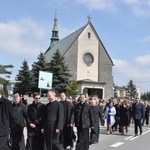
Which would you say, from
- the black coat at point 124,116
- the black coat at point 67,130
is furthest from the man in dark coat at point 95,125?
the black coat at point 124,116

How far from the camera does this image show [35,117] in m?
8.36

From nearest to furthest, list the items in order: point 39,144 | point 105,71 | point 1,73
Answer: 1. point 39,144
2. point 1,73
3. point 105,71

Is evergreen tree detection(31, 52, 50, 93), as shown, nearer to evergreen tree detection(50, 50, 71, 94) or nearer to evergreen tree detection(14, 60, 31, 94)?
evergreen tree detection(50, 50, 71, 94)

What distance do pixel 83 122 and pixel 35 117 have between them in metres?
1.58

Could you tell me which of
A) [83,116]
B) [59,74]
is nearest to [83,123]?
[83,116]

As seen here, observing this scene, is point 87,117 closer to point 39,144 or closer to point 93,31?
point 39,144

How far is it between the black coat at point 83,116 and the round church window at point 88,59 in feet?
159

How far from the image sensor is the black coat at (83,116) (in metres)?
9.14

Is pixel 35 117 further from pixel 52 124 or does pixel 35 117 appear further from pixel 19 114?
pixel 52 124

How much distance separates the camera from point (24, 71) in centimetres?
5066

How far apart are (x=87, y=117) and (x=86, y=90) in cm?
4622

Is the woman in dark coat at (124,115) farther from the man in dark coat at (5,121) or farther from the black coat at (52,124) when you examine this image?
the man in dark coat at (5,121)

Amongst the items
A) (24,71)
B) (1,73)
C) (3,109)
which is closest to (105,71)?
(24,71)

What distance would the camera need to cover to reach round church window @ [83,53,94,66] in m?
57.8
